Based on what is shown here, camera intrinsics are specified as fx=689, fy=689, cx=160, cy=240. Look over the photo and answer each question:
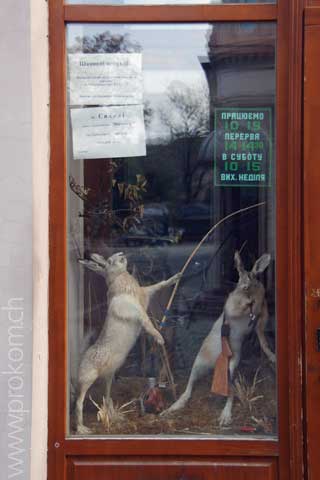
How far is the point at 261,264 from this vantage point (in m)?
3.48

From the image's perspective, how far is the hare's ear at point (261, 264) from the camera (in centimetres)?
347

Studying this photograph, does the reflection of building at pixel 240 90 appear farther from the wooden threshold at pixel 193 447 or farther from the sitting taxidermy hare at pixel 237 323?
the wooden threshold at pixel 193 447

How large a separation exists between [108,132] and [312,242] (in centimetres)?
116

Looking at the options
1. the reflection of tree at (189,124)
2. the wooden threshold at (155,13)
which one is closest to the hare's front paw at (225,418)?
the reflection of tree at (189,124)

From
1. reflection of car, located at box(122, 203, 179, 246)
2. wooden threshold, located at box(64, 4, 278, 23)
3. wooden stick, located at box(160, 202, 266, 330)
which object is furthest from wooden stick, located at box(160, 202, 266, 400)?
wooden threshold, located at box(64, 4, 278, 23)

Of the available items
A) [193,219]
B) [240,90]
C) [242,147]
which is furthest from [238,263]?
[240,90]

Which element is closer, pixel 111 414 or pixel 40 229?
pixel 40 229

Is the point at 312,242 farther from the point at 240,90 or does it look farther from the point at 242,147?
the point at 240,90

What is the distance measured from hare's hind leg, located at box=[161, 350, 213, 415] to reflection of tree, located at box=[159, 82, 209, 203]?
0.82 metres

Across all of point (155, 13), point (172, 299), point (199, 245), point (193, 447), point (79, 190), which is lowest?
point (193, 447)

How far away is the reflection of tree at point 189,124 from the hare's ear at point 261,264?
458 millimetres

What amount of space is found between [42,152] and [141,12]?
2.83 feet

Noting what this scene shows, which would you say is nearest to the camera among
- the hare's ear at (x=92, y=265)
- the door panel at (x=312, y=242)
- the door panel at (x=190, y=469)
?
the door panel at (x=312, y=242)

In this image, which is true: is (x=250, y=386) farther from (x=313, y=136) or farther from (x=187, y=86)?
(x=187, y=86)
